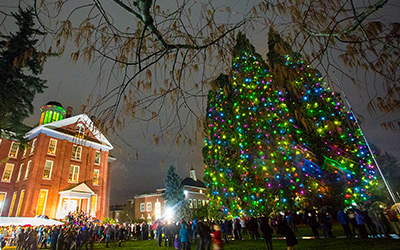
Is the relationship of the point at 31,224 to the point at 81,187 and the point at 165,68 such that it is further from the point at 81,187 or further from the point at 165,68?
the point at 165,68

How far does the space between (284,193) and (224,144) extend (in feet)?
18.5

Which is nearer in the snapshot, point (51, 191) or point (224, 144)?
point (224, 144)

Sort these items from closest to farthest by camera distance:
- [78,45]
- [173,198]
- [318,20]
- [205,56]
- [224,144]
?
1. [78,45]
2. [318,20]
3. [205,56]
4. [224,144]
5. [173,198]

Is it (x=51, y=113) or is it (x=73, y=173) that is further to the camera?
(x=51, y=113)

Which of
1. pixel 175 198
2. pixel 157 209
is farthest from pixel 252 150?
pixel 157 209

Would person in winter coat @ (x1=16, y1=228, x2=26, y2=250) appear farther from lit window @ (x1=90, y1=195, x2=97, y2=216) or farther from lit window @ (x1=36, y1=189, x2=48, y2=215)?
lit window @ (x1=90, y1=195, x2=97, y2=216)

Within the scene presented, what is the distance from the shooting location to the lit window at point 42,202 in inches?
845

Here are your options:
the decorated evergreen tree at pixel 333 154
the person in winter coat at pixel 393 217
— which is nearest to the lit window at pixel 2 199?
the decorated evergreen tree at pixel 333 154

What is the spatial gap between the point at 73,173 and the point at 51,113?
13.5m

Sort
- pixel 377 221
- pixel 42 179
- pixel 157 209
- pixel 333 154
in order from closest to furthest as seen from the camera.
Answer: pixel 377 221
pixel 333 154
pixel 42 179
pixel 157 209

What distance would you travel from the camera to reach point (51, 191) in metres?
22.7

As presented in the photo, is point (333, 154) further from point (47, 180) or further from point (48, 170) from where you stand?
point (48, 170)

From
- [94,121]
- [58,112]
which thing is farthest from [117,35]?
[58,112]

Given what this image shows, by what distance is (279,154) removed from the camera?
13219mm
